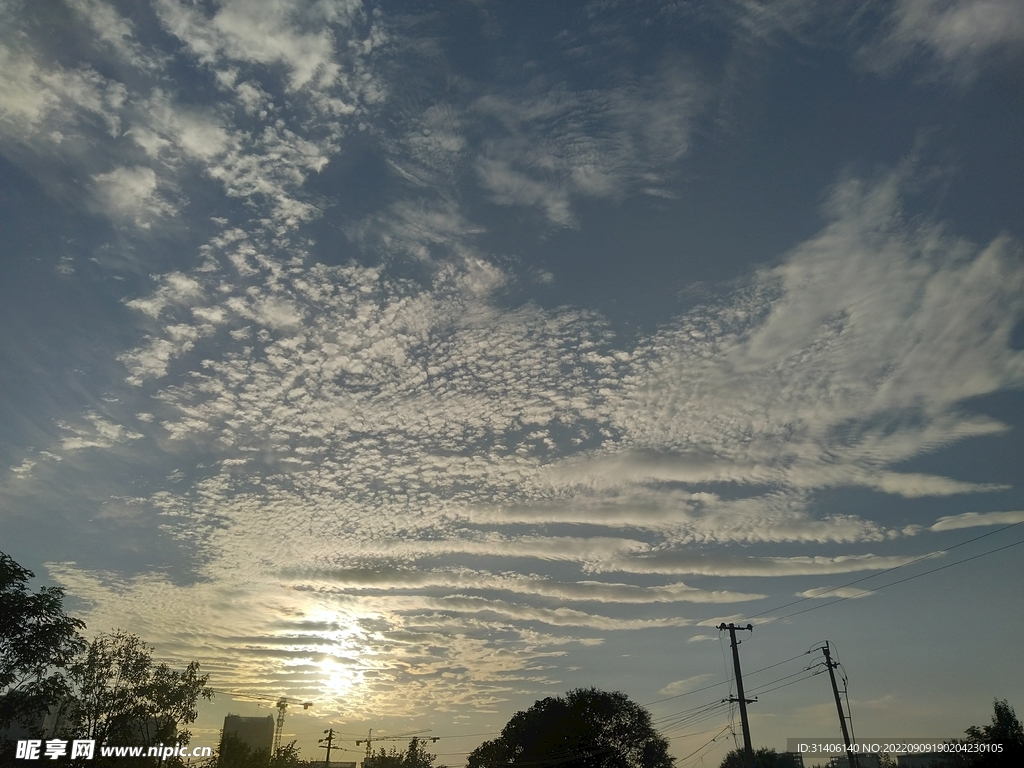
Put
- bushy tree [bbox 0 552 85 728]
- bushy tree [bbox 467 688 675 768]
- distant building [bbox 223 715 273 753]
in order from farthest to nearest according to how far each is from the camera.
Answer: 1. distant building [bbox 223 715 273 753]
2. bushy tree [bbox 467 688 675 768]
3. bushy tree [bbox 0 552 85 728]

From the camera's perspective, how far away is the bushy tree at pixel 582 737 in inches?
3152

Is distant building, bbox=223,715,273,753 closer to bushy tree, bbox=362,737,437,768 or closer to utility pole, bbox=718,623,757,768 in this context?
bushy tree, bbox=362,737,437,768

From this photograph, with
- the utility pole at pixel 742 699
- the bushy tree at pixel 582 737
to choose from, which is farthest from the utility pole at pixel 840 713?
the bushy tree at pixel 582 737

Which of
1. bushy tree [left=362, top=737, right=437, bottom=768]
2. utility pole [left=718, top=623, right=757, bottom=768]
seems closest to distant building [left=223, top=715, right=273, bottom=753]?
bushy tree [left=362, top=737, right=437, bottom=768]

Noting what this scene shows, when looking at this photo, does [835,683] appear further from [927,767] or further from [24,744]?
[24,744]

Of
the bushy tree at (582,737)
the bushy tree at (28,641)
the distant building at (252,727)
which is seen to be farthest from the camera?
the distant building at (252,727)

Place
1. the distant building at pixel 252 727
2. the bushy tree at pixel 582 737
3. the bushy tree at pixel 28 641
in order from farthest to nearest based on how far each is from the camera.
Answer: the distant building at pixel 252 727 → the bushy tree at pixel 582 737 → the bushy tree at pixel 28 641

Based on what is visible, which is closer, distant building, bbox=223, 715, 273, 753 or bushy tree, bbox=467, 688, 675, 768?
bushy tree, bbox=467, 688, 675, 768

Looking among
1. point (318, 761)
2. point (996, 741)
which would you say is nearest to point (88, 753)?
point (996, 741)

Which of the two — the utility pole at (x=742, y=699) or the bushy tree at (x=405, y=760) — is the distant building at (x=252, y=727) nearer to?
the bushy tree at (x=405, y=760)

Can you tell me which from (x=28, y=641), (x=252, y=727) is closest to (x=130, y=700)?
(x=28, y=641)

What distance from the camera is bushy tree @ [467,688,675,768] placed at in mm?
80062

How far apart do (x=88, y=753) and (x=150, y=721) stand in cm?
506

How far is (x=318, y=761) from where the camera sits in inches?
5743
